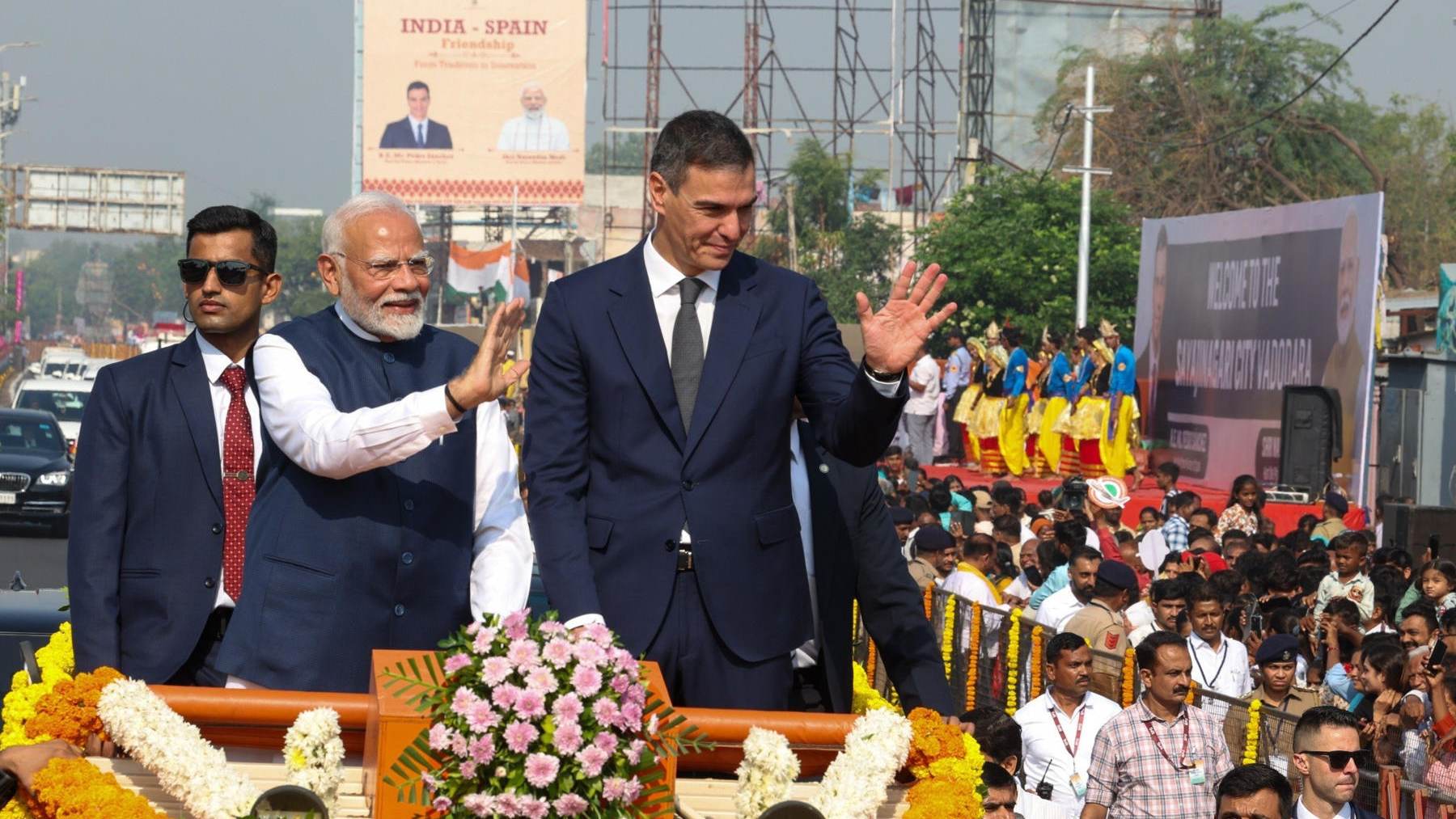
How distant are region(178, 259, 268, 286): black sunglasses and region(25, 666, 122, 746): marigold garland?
4.60ft

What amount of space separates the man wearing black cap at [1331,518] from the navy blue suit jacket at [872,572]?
11.1m

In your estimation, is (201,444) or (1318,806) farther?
(1318,806)

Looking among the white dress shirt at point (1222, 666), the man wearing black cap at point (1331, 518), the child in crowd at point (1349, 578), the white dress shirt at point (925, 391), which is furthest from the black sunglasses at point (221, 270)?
the white dress shirt at point (925, 391)

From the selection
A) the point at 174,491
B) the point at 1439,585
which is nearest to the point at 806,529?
the point at 174,491

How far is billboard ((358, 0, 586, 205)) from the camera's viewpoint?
186 feet

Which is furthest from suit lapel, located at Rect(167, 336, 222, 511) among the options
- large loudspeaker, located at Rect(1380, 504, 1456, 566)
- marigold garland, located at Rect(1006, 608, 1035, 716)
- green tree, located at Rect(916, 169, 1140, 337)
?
green tree, located at Rect(916, 169, 1140, 337)

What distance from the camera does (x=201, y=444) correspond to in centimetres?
479

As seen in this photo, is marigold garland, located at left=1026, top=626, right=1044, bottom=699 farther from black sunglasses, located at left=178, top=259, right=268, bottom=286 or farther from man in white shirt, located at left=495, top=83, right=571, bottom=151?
man in white shirt, located at left=495, top=83, right=571, bottom=151

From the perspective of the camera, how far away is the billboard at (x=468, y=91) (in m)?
56.6

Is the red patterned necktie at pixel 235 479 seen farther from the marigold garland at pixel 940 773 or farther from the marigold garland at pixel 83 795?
the marigold garland at pixel 940 773

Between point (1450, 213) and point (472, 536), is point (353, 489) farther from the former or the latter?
point (1450, 213)

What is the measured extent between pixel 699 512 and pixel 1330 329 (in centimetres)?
1684

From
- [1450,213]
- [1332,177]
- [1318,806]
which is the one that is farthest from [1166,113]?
[1318,806]

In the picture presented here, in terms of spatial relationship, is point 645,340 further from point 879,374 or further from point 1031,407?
point 1031,407
